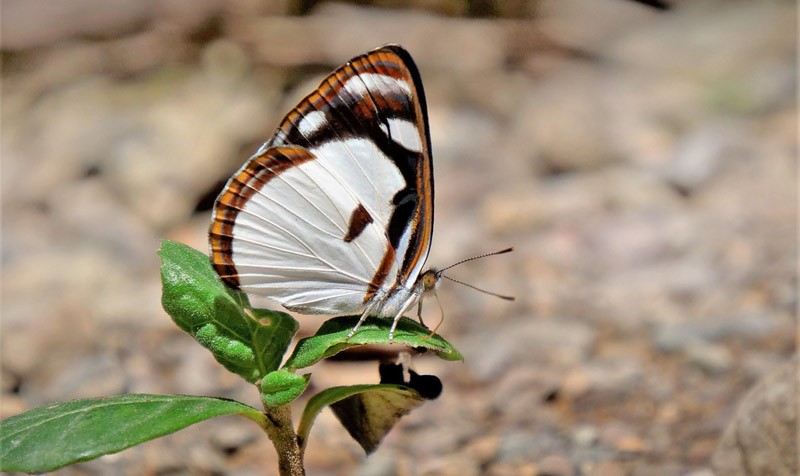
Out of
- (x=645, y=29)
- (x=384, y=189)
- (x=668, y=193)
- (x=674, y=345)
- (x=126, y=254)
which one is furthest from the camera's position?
(x=645, y=29)

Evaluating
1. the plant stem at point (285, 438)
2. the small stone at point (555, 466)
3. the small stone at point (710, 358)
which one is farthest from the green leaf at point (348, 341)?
the small stone at point (710, 358)

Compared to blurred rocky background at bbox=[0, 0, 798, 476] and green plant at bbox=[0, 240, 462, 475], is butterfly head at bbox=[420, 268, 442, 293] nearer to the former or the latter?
green plant at bbox=[0, 240, 462, 475]

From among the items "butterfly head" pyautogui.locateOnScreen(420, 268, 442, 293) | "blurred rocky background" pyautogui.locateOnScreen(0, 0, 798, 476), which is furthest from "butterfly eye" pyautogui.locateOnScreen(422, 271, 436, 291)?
"blurred rocky background" pyautogui.locateOnScreen(0, 0, 798, 476)

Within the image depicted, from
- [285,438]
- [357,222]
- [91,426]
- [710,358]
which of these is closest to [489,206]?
[710,358]

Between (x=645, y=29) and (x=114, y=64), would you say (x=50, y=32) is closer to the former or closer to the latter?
(x=114, y=64)

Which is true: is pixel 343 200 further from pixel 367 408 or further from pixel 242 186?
pixel 367 408

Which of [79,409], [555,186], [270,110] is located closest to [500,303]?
[555,186]
